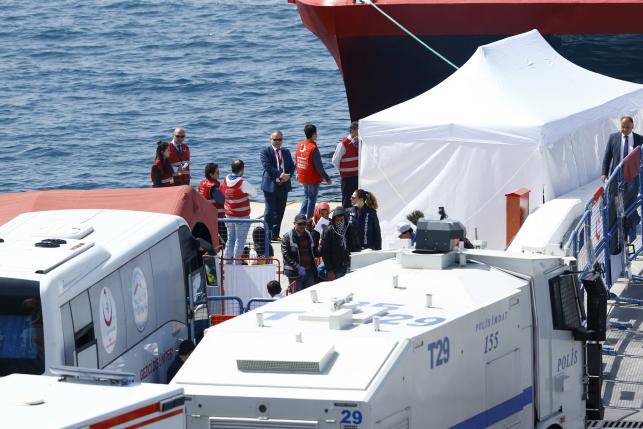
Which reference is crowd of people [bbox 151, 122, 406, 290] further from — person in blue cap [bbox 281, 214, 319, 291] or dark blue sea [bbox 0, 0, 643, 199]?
dark blue sea [bbox 0, 0, 643, 199]

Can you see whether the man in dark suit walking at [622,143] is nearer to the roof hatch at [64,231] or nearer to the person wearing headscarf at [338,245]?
the person wearing headscarf at [338,245]

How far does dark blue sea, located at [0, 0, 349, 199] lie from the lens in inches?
1470

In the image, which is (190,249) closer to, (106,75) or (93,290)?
(93,290)

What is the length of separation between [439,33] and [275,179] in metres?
7.54

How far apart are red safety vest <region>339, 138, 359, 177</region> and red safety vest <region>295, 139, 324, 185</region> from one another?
0.52 meters

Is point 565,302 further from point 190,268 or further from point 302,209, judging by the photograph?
point 302,209

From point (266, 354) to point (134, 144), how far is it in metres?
31.3

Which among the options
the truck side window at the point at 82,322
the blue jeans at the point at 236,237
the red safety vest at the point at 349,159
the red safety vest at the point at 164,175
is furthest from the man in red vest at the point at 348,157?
the truck side window at the point at 82,322

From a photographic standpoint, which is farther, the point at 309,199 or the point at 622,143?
the point at 309,199

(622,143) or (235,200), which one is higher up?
(622,143)

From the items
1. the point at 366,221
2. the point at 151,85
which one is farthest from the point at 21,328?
the point at 151,85

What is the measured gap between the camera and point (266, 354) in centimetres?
853

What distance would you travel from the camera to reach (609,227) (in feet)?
49.9

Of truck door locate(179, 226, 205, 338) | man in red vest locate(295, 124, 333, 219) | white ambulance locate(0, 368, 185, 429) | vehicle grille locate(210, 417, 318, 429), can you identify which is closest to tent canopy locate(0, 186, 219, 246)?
truck door locate(179, 226, 205, 338)
